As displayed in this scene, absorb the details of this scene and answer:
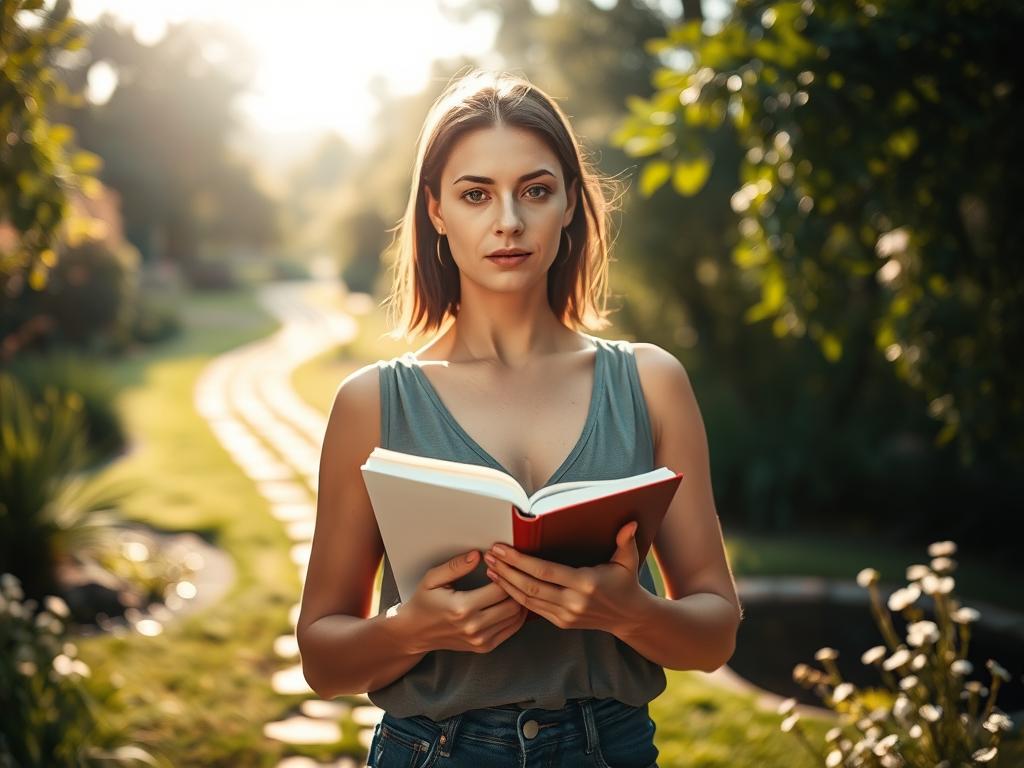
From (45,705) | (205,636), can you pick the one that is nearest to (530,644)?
(45,705)

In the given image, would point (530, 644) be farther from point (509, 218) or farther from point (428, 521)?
point (509, 218)

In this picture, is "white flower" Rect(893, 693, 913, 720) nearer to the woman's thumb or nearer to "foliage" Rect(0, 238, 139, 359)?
the woman's thumb

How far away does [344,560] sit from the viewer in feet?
5.95

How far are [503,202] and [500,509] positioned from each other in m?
0.61

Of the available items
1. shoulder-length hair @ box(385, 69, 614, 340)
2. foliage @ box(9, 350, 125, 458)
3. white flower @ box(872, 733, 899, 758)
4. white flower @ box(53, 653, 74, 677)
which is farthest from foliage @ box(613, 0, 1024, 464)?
foliage @ box(9, 350, 125, 458)

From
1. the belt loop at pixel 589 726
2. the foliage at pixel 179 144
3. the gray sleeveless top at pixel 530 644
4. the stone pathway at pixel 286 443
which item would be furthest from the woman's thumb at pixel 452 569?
the foliage at pixel 179 144

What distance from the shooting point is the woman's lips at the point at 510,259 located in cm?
184

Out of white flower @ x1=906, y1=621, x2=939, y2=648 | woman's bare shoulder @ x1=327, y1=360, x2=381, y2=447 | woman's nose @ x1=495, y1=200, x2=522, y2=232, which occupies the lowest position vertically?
white flower @ x1=906, y1=621, x2=939, y2=648

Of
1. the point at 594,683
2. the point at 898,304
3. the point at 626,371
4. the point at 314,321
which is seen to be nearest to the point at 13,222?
the point at 626,371

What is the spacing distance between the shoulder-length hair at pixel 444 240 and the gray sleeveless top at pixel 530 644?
9.6 inches

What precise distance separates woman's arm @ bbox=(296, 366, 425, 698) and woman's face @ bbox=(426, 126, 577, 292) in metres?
0.30

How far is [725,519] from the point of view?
9773 mm

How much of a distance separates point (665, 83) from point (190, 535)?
586 cm

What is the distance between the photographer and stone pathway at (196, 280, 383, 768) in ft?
15.8
